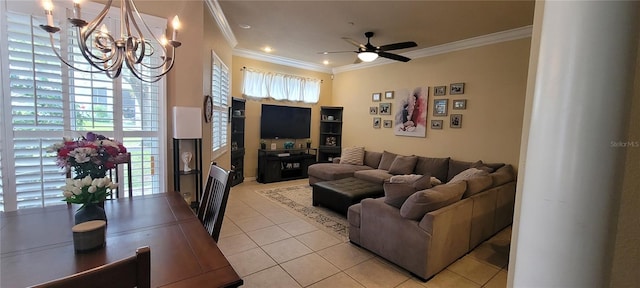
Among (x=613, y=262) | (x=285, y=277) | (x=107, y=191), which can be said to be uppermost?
(x=613, y=262)

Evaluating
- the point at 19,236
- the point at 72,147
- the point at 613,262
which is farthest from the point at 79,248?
the point at 613,262

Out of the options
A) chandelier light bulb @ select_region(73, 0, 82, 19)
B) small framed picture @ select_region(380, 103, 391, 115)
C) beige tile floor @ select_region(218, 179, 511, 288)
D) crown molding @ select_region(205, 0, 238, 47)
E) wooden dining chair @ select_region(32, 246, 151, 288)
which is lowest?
beige tile floor @ select_region(218, 179, 511, 288)

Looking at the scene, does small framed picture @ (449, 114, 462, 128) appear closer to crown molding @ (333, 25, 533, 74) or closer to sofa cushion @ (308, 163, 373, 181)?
crown molding @ (333, 25, 533, 74)

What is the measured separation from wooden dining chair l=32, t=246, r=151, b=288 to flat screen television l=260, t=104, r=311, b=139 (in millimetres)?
5404

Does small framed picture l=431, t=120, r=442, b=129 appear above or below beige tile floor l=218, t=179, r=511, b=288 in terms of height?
above

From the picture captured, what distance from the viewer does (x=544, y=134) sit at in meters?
0.58

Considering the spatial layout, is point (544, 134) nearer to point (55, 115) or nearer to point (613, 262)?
point (613, 262)

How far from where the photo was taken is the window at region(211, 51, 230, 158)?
380cm

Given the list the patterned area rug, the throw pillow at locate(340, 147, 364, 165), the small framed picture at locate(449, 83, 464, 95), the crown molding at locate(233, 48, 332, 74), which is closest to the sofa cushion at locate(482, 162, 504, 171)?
the small framed picture at locate(449, 83, 464, 95)

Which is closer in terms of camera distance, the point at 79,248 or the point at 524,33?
the point at 79,248

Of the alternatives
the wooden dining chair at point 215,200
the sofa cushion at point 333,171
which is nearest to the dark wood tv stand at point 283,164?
the sofa cushion at point 333,171

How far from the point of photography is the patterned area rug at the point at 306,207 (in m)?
3.54

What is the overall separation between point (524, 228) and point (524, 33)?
4.33 metres

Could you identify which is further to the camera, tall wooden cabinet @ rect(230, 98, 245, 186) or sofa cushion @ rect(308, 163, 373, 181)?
tall wooden cabinet @ rect(230, 98, 245, 186)
